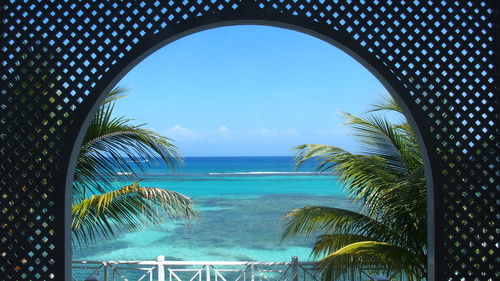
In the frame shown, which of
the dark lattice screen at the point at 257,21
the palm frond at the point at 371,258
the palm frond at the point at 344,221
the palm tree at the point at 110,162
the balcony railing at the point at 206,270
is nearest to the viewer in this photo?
the dark lattice screen at the point at 257,21

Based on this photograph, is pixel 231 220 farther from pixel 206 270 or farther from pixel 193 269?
pixel 193 269

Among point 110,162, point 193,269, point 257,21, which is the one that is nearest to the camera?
point 257,21

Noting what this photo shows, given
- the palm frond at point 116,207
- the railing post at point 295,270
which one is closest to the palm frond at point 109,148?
the palm frond at point 116,207

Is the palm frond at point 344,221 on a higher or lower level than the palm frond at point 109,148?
lower

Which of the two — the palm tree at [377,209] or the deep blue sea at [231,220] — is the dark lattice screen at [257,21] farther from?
the deep blue sea at [231,220]

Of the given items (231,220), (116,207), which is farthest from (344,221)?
(231,220)

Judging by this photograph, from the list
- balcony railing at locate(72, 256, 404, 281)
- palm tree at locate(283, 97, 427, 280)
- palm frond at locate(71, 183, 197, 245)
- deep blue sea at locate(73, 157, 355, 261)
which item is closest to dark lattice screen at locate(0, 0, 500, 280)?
balcony railing at locate(72, 256, 404, 281)

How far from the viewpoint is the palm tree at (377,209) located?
3.90 meters

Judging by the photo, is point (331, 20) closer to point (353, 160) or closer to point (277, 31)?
point (353, 160)

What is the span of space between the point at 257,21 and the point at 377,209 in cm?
261

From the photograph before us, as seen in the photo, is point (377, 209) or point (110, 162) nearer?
point (110, 162)

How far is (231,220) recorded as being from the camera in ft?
68.6

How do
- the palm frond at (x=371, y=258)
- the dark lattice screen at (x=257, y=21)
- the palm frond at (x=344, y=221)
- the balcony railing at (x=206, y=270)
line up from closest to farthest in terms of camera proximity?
the dark lattice screen at (x=257, y=21)
the palm frond at (x=371, y=258)
the palm frond at (x=344, y=221)
the balcony railing at (x=206, y=270)

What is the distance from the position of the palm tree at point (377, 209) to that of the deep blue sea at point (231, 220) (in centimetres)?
156
